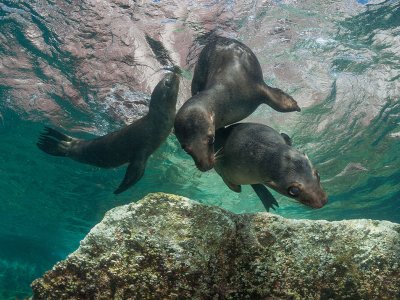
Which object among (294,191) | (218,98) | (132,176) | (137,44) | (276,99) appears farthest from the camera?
(137,44)

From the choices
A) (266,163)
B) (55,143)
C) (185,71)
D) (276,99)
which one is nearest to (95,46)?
(185,71)

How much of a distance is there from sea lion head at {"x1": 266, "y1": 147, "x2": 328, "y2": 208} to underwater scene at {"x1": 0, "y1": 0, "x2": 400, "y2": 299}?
6165 millimetres

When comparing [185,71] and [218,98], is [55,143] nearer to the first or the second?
[185,71]

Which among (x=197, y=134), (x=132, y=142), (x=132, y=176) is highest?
(x=197, y=134)

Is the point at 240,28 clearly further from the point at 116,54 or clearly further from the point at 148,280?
the point at 148,280

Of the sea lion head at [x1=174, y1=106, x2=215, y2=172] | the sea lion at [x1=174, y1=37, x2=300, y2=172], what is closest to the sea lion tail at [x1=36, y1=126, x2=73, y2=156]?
the sea lion at [x1=174, y1=37, x2=300, y2=172]

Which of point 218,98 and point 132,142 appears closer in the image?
point 218,98

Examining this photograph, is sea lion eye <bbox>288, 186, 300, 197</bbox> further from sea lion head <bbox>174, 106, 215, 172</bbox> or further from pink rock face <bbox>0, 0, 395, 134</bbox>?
pink rock face <bbox>0, 0, 395, 134</bbox>

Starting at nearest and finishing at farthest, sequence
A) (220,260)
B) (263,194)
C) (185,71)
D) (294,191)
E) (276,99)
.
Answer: (220,260) → (294,191) → (276,99) → (263,194) → (185,71)

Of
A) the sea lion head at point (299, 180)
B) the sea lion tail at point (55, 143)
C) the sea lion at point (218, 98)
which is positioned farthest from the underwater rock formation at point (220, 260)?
the sea lion tail at point (55, 143)

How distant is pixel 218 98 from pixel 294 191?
1.48 metres

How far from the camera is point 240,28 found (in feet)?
28.7

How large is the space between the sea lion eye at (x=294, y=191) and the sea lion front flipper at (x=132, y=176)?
4.66 metres

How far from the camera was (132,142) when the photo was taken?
766cm
